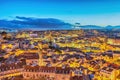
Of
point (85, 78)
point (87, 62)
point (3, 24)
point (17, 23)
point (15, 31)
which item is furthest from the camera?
point (15, 31)

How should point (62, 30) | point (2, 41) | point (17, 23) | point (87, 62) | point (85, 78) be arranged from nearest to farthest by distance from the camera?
point (85, 78), point (87, 62), point (2, 41), point (17, 23), point (62, 30)

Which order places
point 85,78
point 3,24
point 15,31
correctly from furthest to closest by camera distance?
point 15,31
point 3,24
point 85,78

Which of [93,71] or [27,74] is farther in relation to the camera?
[93,71]

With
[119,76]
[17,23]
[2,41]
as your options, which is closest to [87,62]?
[119,76]

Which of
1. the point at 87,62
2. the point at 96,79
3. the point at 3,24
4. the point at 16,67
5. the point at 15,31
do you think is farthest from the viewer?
the point at 15,31

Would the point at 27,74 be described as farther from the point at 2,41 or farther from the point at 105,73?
the point at 2,41

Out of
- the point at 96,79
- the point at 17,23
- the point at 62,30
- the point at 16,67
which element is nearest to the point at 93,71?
the point at 96,79

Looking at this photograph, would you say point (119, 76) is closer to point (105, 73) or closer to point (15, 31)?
point (105, 73)

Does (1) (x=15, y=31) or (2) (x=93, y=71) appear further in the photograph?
(1) (x=15, y=31)
